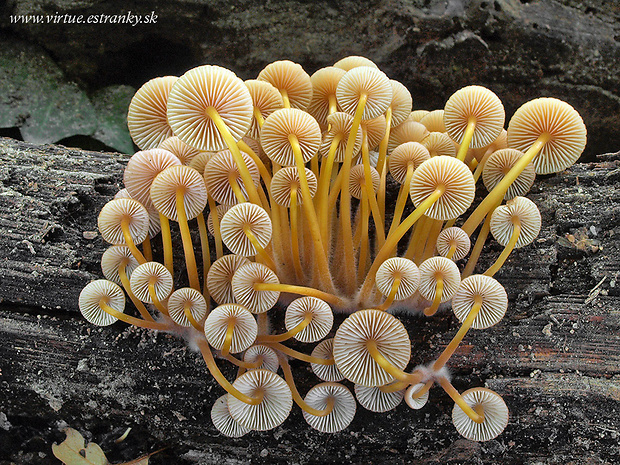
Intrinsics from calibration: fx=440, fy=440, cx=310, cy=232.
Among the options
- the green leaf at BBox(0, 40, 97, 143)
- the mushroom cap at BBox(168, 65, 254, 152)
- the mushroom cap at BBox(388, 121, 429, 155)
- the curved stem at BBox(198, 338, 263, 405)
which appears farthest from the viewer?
the green leaf at BBox(0, 40, 97, 143)

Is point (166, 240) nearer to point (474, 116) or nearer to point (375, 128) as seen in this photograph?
point (375, 128)

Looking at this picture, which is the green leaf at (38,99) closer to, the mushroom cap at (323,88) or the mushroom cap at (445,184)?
the mushroom cap at (323,88)

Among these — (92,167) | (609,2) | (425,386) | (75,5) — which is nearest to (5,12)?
(75,5)

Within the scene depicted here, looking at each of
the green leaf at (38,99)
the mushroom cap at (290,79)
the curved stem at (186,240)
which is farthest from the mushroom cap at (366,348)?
the green leaf at (38,99)

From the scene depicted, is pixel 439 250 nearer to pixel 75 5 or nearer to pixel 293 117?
pixel 293 117

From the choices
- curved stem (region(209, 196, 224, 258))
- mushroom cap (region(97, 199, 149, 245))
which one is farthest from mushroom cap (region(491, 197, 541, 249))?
mushroom cap (region(97, 199, 149, 245))

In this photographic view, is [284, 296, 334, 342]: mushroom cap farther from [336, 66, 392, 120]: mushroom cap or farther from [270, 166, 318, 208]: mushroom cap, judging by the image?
[336, 66, 392, 120]: mushroom cap
